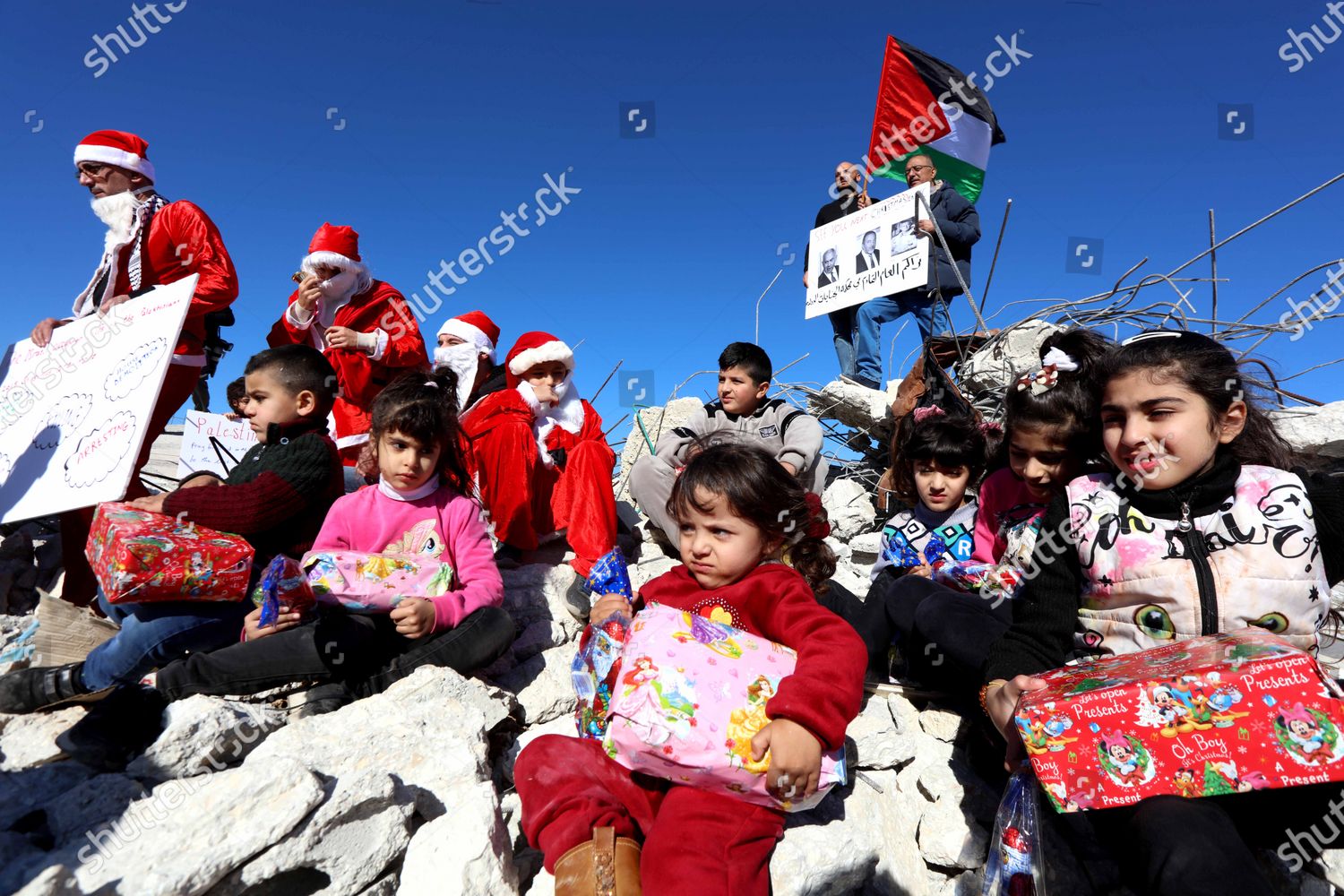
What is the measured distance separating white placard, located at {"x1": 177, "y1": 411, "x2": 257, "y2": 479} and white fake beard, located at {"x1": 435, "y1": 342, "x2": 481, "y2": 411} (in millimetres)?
1448

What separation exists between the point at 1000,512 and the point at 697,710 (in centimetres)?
196

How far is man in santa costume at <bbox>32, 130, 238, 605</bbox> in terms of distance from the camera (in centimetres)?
372

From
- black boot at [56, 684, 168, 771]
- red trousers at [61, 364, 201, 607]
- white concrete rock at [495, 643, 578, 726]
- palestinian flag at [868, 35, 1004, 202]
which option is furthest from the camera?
palestinian flag at [868, 35, 1004, 202]

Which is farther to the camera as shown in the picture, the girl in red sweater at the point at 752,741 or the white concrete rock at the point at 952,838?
the white concrete rock at the point at 952,838

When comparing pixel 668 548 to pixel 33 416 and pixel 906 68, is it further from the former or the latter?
pixel 906 68

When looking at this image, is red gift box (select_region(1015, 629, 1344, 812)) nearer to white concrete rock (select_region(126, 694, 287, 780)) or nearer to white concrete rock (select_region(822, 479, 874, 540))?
white concrete rock (select_region(126, 694, 287, 780))

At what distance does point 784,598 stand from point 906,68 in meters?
6.21

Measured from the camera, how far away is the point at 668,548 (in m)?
4.49

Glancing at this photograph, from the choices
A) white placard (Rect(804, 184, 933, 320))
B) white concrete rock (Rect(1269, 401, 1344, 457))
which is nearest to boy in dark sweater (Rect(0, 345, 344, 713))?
white placard (Rect(804, 184, 933, 320))

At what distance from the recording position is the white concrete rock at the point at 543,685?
2781 mm

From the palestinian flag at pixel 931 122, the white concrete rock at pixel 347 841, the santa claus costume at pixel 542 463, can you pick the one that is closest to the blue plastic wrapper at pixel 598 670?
the white concrete rock at pixel 347 841

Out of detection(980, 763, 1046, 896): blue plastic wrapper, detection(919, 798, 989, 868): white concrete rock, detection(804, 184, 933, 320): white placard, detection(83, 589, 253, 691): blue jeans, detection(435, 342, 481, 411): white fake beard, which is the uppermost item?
detection(804, 184, 933, 320): white placard

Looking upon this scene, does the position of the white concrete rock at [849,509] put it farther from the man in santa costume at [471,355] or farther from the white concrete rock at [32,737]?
the white concrete rock at [32,737]

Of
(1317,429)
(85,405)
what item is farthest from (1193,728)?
(85,405)
